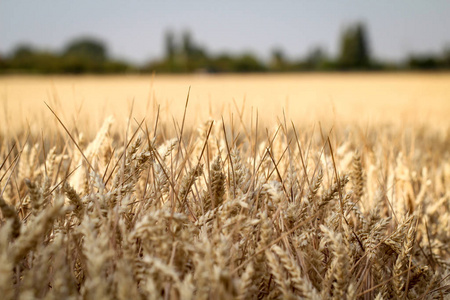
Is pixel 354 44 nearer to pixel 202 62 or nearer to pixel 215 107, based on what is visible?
pixel 202 62

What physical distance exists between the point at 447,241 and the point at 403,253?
2.19 ft

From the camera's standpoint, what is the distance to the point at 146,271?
2.07 ft

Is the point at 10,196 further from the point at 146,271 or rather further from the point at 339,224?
the point at 339,224

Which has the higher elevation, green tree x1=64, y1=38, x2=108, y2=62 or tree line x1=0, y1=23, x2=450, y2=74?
green tree x1=64, y1=38, x2=108, y2=62

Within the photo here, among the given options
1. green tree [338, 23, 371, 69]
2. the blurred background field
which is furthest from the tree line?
the blurred background field

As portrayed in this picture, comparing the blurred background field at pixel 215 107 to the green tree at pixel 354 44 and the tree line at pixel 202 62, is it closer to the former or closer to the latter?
the tree line at pixel 202 62

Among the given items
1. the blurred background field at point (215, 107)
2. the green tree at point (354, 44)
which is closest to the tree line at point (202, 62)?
the green tree at point (354, 44)

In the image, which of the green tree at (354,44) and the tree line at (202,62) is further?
the green tree at (354,44)

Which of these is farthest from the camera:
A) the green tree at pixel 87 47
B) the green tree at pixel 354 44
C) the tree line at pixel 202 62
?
the green tree at pixel 87 47

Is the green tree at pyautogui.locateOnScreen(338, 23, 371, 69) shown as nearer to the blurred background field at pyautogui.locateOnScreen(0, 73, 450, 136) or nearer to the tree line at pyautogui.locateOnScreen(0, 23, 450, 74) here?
the tree line at pyautogui.locateOnScreen(0, 23, 450, 74)

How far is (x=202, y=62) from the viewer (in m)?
38.9

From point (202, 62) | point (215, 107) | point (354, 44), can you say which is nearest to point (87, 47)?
point (202, 62)

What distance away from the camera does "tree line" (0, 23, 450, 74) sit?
105 ft

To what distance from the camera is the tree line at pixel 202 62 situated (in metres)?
32.1
